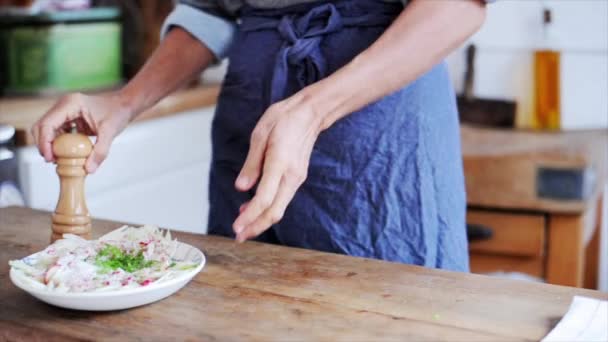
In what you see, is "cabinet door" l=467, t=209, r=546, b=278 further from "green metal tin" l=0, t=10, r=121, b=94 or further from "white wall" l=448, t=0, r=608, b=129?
"green metal tin" l=0, t=10, r=121, b=94

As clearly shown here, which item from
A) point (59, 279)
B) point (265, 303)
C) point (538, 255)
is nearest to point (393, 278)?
point (265, 303)

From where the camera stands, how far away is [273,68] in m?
1.25

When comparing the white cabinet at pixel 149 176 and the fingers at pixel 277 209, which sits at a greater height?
the fingers at pixel 277 209

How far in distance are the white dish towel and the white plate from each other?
363 mm

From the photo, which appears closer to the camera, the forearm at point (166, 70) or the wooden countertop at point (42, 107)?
the forearm at point (166, 70)

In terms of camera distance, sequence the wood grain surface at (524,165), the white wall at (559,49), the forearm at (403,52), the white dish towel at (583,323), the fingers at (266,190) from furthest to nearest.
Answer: the white wall at (559,49)
the wood grain surface at (524,165)
the forearm at (403,52)
the fingers at (266,190)
the white dish towel at (583,323)

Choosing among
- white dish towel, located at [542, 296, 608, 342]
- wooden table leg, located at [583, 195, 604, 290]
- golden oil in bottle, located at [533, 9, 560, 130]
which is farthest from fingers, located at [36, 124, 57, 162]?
wooden table leg, located at [583, 195, 604, 290]

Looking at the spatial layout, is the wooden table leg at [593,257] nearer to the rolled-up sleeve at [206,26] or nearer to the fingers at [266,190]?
the rolled-up sleeve at [206,26]

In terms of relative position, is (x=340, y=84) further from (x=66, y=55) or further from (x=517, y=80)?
(x=66, y=55)

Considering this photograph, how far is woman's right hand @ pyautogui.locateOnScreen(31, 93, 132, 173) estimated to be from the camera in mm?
1168

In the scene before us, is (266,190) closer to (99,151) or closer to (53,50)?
(99,151)

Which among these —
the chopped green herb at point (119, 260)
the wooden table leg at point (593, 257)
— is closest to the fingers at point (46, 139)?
the chopped green herb at point (119, 260)

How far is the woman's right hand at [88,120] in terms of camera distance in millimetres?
1168

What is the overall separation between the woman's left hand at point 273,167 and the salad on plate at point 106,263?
0.08 meters
